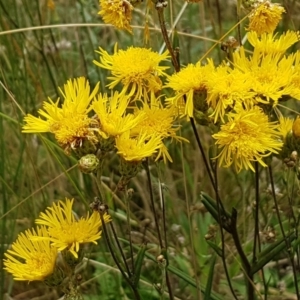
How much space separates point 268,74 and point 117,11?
217 mm

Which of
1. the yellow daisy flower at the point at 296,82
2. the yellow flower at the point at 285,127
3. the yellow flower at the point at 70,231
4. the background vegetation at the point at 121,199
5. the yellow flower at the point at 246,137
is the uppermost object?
the yellow daisy flower at the point at 296,82

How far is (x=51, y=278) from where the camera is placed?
0.79 meters

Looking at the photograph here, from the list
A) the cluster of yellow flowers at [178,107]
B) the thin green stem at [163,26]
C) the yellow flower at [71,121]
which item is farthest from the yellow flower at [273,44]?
the yellow flower at [71,121]

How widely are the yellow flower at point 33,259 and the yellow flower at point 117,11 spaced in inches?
11.5

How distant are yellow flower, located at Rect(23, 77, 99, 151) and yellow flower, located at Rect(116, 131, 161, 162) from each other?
36 mm

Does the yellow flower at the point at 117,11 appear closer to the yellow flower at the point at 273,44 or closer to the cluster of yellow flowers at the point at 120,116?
the cluster of yellow flowers at the point at 120,116

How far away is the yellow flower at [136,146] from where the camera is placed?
763 mm

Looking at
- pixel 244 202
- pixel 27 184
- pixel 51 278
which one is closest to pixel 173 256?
pixel 244 202

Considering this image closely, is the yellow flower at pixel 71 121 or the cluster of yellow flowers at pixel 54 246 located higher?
the yellow flower at pixel 71 121

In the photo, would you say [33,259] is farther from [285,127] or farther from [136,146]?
[285,127]

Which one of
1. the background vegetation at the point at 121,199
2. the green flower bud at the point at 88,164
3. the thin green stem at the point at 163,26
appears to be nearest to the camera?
the green flower bud at the point at 88,164

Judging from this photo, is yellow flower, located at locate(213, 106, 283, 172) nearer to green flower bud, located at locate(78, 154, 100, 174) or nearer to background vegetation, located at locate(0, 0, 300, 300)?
green flower bud, located at locate(78, 154, 100, 174)

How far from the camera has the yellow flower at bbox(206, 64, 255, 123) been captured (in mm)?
781

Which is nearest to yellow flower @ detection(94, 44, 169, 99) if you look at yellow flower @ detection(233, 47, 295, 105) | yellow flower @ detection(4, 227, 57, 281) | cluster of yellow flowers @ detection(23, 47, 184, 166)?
cluster of yellow flowers @ detection(23, 47, 184, 166)
